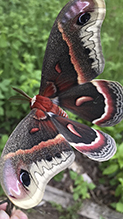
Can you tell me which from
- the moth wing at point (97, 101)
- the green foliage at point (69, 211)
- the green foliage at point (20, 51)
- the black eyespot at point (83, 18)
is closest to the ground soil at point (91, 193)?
the green foliage at point (69, 211)

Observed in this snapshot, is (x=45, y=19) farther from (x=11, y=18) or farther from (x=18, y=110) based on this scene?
(x=18, y=110)

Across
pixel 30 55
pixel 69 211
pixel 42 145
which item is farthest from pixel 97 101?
pixel 30 55

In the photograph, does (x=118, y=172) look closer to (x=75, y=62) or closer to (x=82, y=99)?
(x=82, y=99)

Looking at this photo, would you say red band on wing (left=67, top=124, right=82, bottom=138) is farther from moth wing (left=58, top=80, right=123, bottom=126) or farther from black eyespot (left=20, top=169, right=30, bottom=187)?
black eyespot (left=20, top=169, right=30, bottom=187)

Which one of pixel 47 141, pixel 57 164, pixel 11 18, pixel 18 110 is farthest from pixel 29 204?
pixel 11 18

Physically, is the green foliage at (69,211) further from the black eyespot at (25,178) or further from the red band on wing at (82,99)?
the black eyespot at (25,178)
